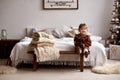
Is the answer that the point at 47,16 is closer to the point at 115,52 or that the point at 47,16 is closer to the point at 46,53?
the point at 115,52

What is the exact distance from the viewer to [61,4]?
25.4ft

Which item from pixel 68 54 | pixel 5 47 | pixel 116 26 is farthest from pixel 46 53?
pixel 116 26

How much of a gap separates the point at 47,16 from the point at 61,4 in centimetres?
53

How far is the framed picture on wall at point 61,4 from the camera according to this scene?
25.4 feet

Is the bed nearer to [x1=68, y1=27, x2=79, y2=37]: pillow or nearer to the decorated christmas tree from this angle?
[x1=68, y1=27, x2=79, y2=37]: pillow

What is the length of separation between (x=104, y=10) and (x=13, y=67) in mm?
3286

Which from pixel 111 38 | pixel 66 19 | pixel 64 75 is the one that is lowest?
pixel 64 75

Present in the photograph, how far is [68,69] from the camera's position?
19.3 ft

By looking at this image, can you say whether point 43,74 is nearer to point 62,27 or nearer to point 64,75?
point 64,75

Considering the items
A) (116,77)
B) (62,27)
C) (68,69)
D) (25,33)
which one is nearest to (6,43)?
(25,33)

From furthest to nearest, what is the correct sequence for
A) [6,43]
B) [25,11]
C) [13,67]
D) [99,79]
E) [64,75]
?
[25,11] → [6,43] → [13,67] → [64,75] → [99,79]

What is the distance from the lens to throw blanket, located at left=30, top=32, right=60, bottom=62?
5.55 meters

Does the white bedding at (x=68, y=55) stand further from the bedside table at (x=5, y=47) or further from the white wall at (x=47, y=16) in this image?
the white wall at (x=47, y=16)

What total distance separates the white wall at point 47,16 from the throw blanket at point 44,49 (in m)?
2.19
